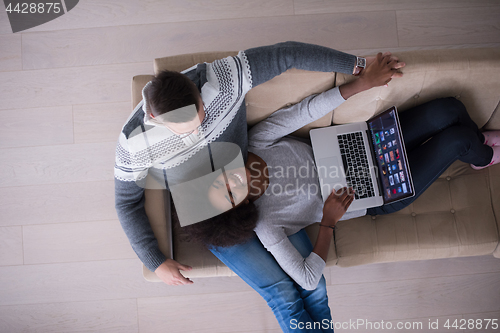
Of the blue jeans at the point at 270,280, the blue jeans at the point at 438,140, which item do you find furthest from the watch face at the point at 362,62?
the blue jeans at the point at 270,280

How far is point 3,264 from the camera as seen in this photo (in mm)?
1602

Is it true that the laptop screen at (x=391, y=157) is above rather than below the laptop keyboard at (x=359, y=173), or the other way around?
above

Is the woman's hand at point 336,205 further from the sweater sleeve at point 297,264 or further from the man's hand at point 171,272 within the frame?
the man's hand at point 171,272

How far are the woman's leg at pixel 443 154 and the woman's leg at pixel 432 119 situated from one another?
0.03 m

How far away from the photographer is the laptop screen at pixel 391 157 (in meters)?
1.14

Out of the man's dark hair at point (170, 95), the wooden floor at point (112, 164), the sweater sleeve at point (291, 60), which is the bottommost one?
the wooden floor at point (112, 164)

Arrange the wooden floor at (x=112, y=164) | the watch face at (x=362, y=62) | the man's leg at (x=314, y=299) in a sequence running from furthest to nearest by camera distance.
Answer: the wooden floor at (x=112, y=164), the man's leg at (x=314, y=299), the watch face at (x=362, y=62)

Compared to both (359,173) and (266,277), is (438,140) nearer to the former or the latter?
(359,173)

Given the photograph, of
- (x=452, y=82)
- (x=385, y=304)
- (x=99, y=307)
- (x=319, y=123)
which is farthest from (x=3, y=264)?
(x=452, y=82)

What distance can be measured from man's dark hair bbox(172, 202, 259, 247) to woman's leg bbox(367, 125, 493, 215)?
60cm

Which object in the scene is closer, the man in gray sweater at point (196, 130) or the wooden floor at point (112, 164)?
the man in gray sweater at point (196, 130)

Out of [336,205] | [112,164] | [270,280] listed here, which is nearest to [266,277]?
[270,280]

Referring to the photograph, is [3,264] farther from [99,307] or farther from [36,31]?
[36,31]

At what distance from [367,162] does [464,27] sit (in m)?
1.08
